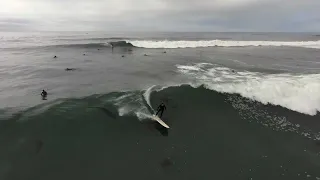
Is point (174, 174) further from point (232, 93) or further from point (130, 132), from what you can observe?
point (232, 93)

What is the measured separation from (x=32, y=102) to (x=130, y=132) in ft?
31.1

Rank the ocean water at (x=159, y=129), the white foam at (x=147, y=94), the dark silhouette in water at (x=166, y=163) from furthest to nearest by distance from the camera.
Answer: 1. the white foam at (x=147, y=94)
2. the dark silhouette in water at (x=166, y=163)
3. the ocean water at (x=159, y=129)

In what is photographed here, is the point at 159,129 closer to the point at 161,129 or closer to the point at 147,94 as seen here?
the point at 161,129

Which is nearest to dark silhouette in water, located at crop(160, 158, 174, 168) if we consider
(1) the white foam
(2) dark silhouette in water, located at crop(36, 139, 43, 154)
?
(1) the white foam

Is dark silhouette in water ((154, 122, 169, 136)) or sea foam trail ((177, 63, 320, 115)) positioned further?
sea foam trail ((177, 63, 320, 115))

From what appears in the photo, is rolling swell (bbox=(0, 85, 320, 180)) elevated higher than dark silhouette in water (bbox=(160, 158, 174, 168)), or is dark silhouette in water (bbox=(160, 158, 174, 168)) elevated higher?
rolling swell (bbox=(0, 85, 320, 180))

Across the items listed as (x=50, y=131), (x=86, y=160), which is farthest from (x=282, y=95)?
(x=50, y=131)

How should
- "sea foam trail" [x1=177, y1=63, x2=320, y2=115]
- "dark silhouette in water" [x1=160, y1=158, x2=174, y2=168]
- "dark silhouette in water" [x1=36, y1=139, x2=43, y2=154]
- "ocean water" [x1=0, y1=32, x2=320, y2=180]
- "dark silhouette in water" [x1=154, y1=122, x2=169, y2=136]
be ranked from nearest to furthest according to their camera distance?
1. "ocean water" [x1=0, y1=32, x2=320, y2=180]
2. "dark silhouette in water" [x1=160, y1=158, x2=174, y2=168]
3. "dark silhouette in water" [x1=36, y1=139, x2=43, y2=154]
4. "dark silhouette in water" [x1=154, y1=122, x2=169, y2=136]
5. "sea foam trail" [x1=177, y1=63, x2=320, y2=115]

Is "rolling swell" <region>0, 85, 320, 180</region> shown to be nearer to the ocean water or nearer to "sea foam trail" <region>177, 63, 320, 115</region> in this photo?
the ocean water

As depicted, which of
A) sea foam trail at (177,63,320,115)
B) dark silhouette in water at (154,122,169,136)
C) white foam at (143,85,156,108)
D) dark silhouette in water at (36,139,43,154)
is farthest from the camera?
sea foam trail at (177,63,320,115)

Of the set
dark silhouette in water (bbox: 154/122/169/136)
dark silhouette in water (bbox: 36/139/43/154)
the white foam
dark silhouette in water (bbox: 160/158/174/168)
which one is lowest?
dark silhouette in water (bbox: 160/158/174/168)

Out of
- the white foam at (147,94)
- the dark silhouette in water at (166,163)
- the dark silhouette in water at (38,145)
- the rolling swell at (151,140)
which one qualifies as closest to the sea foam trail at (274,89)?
the rolling swell at (151,140)

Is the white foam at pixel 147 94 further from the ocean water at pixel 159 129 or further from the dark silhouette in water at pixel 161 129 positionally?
the dark silhouette in water at pixel 161 129

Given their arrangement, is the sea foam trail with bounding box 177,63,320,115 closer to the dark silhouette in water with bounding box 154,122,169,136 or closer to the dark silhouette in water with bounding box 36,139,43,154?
the dark silhouette in water with bounding box 154,122,169,136
